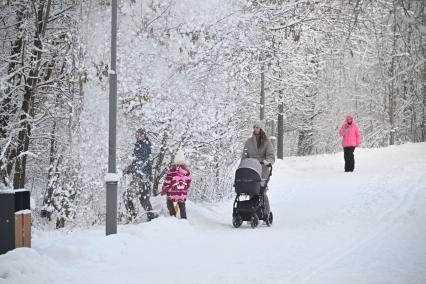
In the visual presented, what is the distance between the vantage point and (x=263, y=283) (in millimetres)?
6805

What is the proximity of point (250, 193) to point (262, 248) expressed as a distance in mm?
2349

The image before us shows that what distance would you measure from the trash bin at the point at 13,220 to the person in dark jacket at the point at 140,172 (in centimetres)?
390

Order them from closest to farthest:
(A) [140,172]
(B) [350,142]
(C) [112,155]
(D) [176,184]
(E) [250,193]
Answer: (C) [112,155]
(E) [250,193]
(D) [176,184]
(A) [140,172]
(B) [350,142]

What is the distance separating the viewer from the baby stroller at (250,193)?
11461mm

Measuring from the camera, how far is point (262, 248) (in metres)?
9.20

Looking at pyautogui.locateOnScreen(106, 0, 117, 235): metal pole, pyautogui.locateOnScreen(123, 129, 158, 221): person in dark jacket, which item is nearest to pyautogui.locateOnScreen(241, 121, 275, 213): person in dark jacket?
pyautogui.locateOnScreen(123, 129, 158, 221): person in dark jacket

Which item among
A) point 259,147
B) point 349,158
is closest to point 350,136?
point 349,158

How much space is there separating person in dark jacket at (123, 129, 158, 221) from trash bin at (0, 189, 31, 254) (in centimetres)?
390

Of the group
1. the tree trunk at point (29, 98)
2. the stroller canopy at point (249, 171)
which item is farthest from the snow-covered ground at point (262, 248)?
the tree trunk at point (29, 98)

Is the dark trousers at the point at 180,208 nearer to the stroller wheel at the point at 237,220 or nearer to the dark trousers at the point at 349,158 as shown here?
the stroller wheel at the point at 237,220

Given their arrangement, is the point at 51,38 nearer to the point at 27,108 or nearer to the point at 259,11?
the point at 27,108

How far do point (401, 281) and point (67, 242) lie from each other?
4.72 metres

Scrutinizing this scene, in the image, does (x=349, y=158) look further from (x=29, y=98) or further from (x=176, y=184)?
(x=29, y=98)

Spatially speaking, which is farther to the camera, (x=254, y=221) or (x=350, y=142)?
(x=350, y=142)
